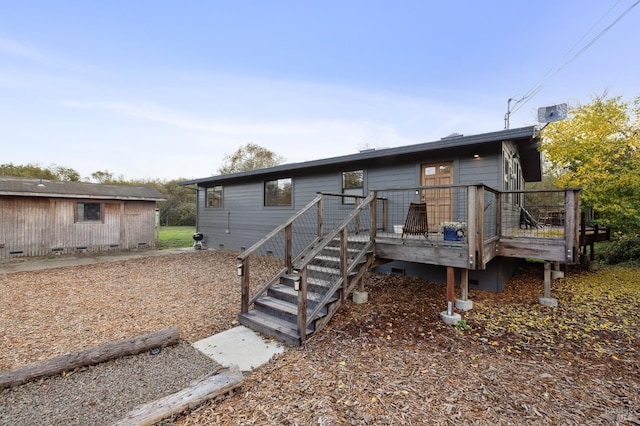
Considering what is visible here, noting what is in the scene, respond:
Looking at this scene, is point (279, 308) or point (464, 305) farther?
point (464, 305)

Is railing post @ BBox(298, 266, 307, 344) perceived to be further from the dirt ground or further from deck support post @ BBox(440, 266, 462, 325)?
deck support post @ BBox(440, 266, 462, 325)

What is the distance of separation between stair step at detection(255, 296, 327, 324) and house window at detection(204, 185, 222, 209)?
9276 mm

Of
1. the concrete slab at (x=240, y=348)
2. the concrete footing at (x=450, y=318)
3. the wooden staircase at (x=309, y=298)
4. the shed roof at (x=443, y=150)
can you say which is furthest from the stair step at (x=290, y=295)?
the shed roof at (x=443, y=150)

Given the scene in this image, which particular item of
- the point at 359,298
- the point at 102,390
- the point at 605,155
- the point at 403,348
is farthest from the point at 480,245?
the point at 605,155

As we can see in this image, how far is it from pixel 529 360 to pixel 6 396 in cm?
531

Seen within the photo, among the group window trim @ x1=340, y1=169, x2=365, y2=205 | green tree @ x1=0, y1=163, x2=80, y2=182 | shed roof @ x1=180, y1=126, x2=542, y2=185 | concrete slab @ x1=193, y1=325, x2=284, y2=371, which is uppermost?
green tree @ x1=0, y1=163, x2=80, y2=182

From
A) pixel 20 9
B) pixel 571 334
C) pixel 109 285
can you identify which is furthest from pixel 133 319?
pixel 20 9

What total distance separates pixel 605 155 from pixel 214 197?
46.1ft

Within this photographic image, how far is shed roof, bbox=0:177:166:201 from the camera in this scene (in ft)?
33.8

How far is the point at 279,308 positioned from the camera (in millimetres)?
4117

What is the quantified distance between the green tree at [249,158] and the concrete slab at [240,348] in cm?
2621

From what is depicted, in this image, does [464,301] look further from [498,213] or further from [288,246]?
[288,246]

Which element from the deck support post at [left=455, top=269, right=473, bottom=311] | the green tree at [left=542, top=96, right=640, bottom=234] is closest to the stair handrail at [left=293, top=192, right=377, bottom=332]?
the deck support post at [left=455, top=269, right=473, bottom=311]

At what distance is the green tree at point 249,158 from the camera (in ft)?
95.0
